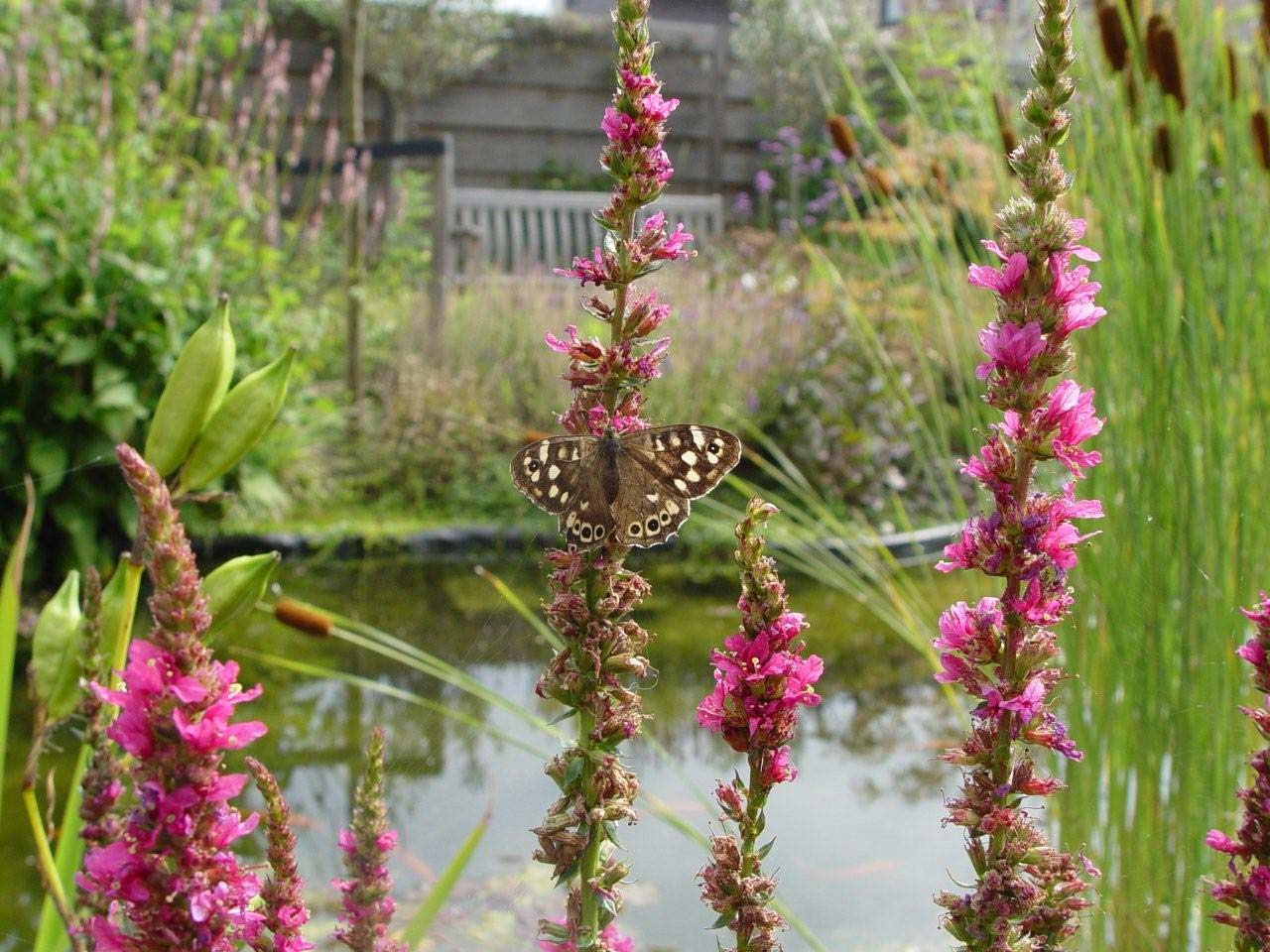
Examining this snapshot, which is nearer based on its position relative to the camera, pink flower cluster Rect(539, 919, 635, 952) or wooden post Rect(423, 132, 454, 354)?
pink flower cluster Rect(539, 919, 635, 952)

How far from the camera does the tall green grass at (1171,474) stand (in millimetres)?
1514

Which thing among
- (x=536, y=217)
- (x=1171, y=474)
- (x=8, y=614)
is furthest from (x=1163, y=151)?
(x=536, y=217)

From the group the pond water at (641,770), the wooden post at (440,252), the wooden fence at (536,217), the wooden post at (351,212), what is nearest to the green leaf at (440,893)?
the pond water at (641,770)

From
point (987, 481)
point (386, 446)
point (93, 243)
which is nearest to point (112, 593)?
point (987, 481)

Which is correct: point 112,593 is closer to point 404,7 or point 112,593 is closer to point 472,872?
point 472,872

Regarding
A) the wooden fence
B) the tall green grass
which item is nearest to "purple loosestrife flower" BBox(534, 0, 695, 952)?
the tall green grass

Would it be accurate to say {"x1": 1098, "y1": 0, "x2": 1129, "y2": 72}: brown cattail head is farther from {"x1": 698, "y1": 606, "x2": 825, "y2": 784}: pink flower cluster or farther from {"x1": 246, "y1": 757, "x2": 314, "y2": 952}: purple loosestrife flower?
{"x1": 246, "y1": 757, "x2": 314, "y2": 952}: purple loosestrife flower

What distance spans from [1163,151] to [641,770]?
257cm

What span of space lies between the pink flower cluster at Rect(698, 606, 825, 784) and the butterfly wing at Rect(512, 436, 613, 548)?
12cm

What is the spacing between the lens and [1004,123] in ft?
7.31

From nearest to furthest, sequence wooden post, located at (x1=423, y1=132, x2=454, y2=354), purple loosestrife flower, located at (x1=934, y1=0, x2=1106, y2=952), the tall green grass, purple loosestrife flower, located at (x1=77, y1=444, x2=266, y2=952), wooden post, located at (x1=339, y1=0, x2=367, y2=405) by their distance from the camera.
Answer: purple loosestrife flower, located at (x1=77, y1=444, x2=266, y2=952)
purple loosestrife flower, located at (x1=934, y1=0, x2=1106, y2=952)
the tall green grass
wooden post, located at (x1=339, y1=0, x2=367, y2=405)
wooden post, located at (x1=423, y1=132, x2=454, y2=354)

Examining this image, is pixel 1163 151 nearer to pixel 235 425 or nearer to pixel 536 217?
pixel 235 425

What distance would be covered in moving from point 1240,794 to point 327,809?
3291mm

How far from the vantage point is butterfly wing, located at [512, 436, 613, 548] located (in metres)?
Result: 0.71
